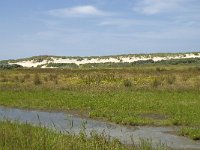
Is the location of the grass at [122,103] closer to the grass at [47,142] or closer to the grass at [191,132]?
the grass at [191,132]

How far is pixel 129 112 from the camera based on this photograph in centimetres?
2517

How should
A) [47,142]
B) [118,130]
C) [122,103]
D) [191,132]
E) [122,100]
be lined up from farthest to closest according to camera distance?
[122,100], [122,103], [118,130], [191,132], [47,142]

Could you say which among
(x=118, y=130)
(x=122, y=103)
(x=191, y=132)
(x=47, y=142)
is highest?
(x=47, y=142)

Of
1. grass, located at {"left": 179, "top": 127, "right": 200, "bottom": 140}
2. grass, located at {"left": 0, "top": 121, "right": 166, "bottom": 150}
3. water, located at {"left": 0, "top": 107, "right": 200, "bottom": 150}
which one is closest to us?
grass, located at {"left": 0, "top": 121, "right": 166, "bottom": 150}

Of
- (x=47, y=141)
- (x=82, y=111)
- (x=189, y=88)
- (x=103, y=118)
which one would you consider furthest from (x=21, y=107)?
(x=47, y=141)

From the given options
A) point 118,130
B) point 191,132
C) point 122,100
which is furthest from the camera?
point 122,100

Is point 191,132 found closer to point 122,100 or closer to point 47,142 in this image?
point 47,142

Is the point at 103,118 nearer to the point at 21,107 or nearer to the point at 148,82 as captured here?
the point at 21,107

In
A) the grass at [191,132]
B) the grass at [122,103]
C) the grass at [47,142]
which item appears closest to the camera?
the grass at [47,142]

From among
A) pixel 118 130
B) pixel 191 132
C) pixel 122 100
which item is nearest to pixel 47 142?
pixel 191 132

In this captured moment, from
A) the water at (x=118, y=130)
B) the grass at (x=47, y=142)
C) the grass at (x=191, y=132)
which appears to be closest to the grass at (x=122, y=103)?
the water at (x=118, y=130)

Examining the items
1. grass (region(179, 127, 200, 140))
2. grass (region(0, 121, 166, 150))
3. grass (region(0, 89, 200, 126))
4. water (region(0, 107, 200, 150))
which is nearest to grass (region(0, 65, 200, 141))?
grass (region(0, 89, 200, 126))

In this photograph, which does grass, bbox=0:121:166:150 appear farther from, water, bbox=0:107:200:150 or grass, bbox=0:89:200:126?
grass, bbox=0:89:200:126

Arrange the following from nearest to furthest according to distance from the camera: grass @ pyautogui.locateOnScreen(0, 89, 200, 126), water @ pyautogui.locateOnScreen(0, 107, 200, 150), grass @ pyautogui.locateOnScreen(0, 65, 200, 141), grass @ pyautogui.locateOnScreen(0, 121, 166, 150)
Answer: grass @ pyautogui.locateOnScreen(0, 121, 166, 150) → water @ pyautogui.locateOnScreen(0, 107, 200, 150) → grass @ pyautogui.locateOnScreen(0, 89, 200, 126) → grass @ pyautogui.locateOnScreen(0, 65, 200, 141)
